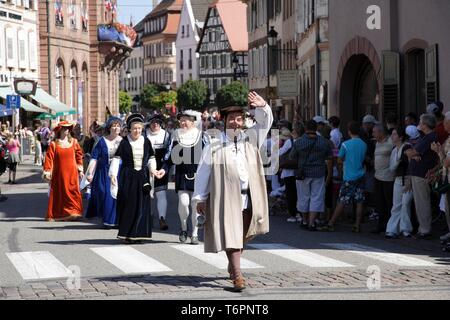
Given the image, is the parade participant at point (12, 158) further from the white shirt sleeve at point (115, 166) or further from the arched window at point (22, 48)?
the arched window at point (22, 48)

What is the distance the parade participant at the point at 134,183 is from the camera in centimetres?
1549

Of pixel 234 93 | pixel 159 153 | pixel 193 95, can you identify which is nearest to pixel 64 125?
pixel 159 153

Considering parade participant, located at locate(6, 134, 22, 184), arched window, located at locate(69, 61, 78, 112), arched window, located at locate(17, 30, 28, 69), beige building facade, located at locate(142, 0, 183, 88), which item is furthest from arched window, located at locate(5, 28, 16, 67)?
beige building facade, located at locate(142, 0, 183, 88)

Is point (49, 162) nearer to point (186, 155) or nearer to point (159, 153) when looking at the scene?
point (159, 153)

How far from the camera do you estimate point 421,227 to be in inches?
640

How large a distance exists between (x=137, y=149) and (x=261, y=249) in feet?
7.20

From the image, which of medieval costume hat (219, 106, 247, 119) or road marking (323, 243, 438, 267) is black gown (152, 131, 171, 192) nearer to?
road marking (323, 243, 438, 267)

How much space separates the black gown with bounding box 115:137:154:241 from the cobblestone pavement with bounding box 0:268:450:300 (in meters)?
3.40

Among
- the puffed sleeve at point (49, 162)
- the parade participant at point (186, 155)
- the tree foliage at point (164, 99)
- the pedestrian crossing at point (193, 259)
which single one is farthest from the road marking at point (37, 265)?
the tree foliage at point (164, 99)

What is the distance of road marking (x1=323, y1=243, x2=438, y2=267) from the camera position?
43.9 feet

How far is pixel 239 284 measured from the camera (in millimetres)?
10922

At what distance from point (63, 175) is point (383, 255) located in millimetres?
7620

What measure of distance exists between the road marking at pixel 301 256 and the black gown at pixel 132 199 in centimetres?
143
